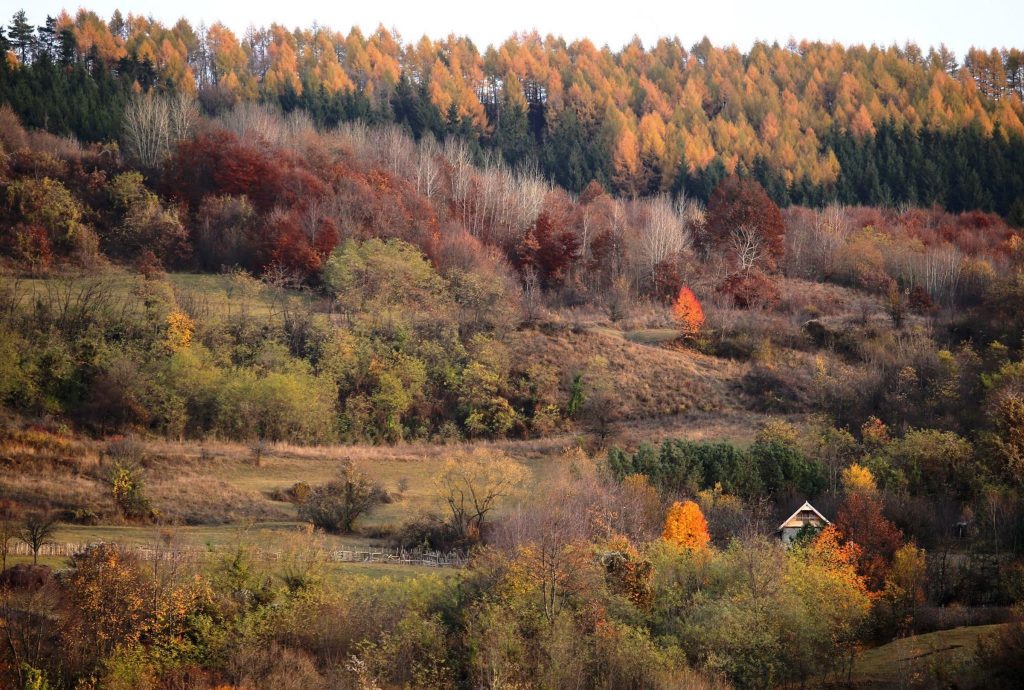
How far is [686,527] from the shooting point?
135ft

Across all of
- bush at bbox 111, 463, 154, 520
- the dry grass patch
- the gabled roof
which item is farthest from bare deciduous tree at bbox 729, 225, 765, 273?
bush at bbox 111, 463, 154, 520

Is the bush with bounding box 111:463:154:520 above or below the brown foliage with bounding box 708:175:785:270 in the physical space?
below

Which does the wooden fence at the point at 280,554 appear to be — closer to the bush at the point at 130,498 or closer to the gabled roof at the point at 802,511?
the bush at the point at 130,498

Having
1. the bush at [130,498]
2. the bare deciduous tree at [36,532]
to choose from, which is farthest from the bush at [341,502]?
the bare deciduous tree at [36,532]

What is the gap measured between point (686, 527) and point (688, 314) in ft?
120

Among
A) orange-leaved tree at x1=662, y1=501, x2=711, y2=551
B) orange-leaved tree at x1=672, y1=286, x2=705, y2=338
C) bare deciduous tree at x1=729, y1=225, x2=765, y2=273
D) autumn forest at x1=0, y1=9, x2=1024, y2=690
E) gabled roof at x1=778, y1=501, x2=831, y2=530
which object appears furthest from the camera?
bare deciduous tree at x1=729, y1=225, x2=765, y2=273

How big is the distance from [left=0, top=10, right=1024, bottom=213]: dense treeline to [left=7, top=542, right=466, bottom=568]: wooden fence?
244 feet

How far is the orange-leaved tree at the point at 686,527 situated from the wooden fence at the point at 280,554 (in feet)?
25.1

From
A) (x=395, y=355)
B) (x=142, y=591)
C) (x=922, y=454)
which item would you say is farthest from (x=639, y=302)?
(x=142, y=591)

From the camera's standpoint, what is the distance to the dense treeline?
4638 inches

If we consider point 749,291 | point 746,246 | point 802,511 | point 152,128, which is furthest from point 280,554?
point 152,128

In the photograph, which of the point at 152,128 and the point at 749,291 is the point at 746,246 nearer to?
the point at 749,291

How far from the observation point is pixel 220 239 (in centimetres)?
8056

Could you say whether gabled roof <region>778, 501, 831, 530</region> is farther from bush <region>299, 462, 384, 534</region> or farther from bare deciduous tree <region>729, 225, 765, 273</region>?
bare deciduous tree <region>729, 225, 765, 273</region>
